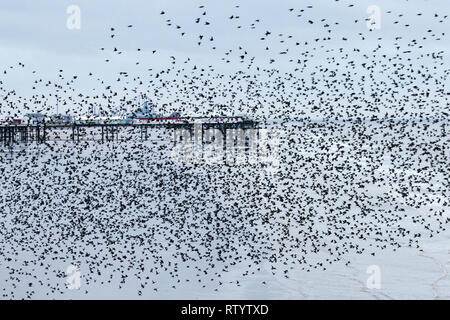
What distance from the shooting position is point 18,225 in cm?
3209

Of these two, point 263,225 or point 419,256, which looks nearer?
point 419,256

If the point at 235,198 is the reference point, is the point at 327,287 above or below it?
below

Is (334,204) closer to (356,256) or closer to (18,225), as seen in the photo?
(356,256)

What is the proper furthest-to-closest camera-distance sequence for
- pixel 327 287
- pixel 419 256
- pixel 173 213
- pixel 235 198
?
pixel 235 198 < pixel 173 213 < pixel 419 256 < pixel 327 287

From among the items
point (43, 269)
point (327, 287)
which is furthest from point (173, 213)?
point (327, 287)

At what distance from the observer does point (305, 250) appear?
27328 millimetres

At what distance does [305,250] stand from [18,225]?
15.1 meters
